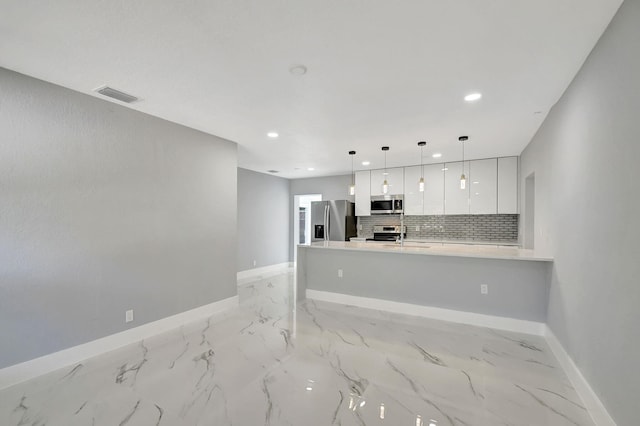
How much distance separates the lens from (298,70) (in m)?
2.34

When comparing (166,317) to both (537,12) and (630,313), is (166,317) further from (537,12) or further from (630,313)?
(537,12)

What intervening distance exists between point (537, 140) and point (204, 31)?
408 cm

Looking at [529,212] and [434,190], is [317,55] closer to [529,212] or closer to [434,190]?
[529,212]

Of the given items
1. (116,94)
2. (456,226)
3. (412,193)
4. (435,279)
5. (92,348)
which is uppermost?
(116,94)

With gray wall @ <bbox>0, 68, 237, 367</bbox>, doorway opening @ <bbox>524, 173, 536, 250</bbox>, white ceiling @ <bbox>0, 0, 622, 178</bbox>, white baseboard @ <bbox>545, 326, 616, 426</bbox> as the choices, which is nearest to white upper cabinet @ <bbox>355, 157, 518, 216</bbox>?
doorway opening @ <bbox>524, 173, 536, 250</bbox>

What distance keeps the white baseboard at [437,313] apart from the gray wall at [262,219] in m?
2.35

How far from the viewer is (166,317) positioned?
11.7 ft

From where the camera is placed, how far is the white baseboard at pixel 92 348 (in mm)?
2412

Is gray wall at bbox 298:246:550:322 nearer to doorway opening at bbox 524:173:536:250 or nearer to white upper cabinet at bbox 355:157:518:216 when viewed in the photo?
doorway opening at bbox 524:173:536:250

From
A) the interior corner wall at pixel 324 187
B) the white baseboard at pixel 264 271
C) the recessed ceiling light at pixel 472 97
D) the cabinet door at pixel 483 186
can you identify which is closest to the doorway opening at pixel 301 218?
the interior corner wall at pixel 324 187

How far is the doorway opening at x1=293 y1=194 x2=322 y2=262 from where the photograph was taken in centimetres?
795

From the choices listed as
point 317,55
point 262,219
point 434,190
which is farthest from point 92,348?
point 434,190

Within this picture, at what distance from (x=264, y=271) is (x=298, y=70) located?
5.60 metres

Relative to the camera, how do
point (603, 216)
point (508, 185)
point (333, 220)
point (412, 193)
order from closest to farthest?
point (603, 216), point (508, 185), point (412, 193), point (333, 220)
